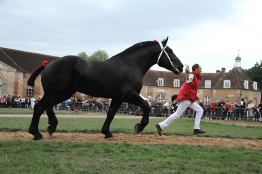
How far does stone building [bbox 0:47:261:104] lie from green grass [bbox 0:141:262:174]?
45.6 meters

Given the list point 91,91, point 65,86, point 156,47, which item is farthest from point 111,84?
point 156,47

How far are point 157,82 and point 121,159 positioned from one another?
191 feet

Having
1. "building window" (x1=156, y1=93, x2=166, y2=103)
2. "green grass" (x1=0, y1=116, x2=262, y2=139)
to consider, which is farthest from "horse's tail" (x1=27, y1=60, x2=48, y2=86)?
"building window" (x1=156, y1=93, x2=166, y2=103)

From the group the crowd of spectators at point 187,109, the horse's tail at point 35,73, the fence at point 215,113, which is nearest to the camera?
the horse's tail at point 35,73

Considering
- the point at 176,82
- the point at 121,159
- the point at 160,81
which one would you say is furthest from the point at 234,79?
the point at 121,159

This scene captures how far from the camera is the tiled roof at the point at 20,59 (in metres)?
51.7

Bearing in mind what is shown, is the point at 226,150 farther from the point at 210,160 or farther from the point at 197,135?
the point at 197,135

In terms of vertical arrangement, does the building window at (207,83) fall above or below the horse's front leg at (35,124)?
above

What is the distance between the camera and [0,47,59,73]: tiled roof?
51719 mm

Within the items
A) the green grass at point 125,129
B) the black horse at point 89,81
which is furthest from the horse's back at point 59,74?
the green grass at point 125,129

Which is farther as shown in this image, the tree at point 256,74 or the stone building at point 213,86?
the tree at point 256,74

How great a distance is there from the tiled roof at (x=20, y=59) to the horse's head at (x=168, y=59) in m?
45.0

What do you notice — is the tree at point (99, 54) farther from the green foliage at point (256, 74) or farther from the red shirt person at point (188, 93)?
the red shirt person at point (188, 93)

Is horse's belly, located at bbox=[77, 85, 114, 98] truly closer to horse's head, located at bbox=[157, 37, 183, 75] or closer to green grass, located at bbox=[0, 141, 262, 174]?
green grass, located at bbox=[0, 141, 262, 174]
